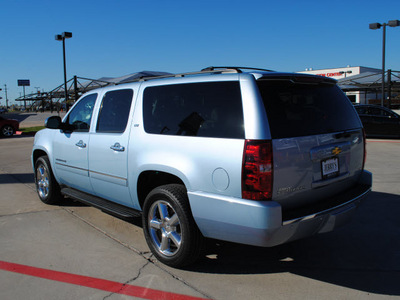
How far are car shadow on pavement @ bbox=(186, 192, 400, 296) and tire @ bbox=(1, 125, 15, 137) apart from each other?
19.0m

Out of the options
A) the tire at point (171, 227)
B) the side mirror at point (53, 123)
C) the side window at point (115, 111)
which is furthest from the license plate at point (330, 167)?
the side mirror at point (53, 123)

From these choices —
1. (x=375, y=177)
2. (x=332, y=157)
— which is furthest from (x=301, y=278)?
(x=375, y=177)

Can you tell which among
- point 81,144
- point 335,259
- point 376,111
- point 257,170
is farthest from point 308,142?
point 376,111

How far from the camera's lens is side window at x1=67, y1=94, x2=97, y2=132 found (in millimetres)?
4762

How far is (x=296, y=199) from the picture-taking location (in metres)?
3.06

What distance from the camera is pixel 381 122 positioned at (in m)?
14.8

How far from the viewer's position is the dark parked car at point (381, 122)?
14703mm

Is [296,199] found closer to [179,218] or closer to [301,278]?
[301,278]

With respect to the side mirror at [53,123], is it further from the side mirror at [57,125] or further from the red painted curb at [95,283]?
the red painted curb at [95,283]

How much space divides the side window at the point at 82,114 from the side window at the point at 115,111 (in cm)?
29

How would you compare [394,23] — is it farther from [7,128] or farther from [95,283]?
[7,128]

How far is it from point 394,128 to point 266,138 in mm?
13880

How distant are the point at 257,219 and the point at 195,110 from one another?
117 centimetres

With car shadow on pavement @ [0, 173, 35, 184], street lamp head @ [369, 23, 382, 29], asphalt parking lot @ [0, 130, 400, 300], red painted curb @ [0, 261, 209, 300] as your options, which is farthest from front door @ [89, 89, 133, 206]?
street lamp head @ [369, 23, 382, 29]
